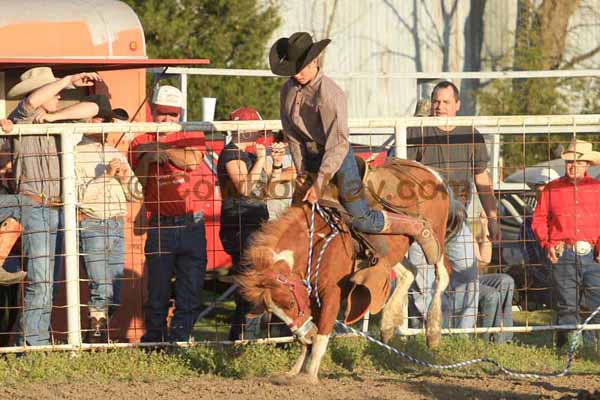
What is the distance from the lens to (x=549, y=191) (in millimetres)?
9914

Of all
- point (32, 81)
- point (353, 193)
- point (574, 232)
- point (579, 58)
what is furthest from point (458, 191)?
point (579, 58)

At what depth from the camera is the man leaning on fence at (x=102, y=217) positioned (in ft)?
30.0

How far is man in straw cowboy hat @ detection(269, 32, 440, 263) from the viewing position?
805cm

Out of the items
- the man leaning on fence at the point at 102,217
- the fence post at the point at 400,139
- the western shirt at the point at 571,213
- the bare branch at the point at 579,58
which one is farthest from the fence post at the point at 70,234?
the bare branch at the point at 579,58

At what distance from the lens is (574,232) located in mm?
9852

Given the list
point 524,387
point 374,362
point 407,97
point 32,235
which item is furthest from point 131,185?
point 407,97

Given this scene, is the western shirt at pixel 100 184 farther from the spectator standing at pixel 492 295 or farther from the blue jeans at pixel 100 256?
the spectator standing at pixel 492 295

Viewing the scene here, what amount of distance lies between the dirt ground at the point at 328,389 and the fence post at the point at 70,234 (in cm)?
87

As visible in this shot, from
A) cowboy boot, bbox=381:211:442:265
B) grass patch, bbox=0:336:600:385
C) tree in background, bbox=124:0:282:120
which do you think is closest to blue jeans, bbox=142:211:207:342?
grass patch, bbox=0:336:600:385

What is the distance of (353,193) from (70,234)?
2183 millimetres

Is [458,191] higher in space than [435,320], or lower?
higher

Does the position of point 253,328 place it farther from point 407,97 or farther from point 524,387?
point 407,97

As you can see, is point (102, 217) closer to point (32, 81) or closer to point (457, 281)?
point (32, 81)

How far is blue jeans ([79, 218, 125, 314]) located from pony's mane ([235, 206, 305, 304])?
1.54 meters
